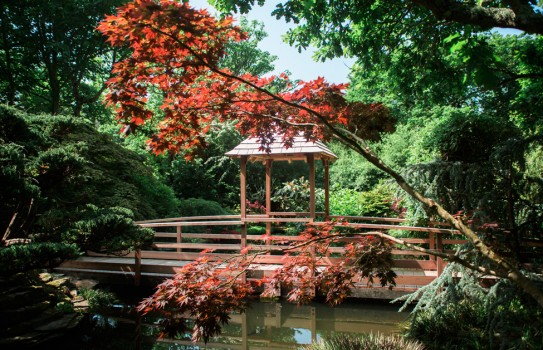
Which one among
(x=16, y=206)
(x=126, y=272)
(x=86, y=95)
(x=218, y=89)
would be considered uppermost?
(x=86, y=95)

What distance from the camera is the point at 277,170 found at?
17031mm

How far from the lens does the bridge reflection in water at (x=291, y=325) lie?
18.9ft

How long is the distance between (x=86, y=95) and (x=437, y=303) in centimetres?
1427

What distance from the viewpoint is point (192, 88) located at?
3.31 metres

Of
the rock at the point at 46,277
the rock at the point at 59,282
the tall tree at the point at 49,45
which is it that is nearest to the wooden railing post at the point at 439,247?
the rock at the point at 59,282

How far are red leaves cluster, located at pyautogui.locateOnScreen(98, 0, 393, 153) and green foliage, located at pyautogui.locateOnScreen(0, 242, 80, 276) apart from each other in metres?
2.31

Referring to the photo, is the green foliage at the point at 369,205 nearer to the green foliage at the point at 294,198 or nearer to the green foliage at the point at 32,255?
the green foliage at the point at 294,198

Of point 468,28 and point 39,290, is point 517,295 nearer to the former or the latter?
point 468,28

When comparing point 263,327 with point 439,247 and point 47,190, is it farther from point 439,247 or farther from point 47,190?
point 47,190

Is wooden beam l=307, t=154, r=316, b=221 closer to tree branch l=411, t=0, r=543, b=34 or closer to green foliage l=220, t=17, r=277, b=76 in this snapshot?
tree branch l=411, t=0, r=543, b=34

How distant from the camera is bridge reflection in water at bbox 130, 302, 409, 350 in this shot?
577cm

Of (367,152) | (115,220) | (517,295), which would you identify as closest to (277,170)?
(115,220)

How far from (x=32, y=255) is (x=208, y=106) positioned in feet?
9.69

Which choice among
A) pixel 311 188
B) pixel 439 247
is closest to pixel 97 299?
pixel 311 188
